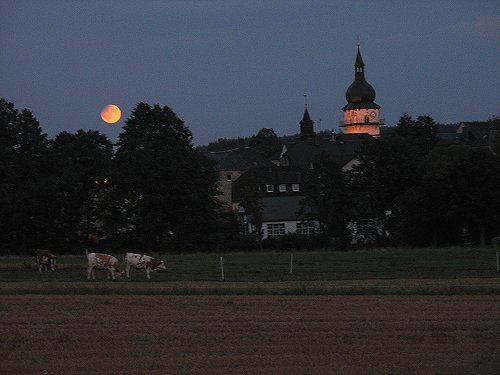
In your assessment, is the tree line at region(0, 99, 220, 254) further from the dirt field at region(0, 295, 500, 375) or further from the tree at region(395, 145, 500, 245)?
the dirt field at region(0, 295, 500, 375)

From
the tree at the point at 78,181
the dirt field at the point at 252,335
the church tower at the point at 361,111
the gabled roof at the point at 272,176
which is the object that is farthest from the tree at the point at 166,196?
the church tower at the point at 361,111

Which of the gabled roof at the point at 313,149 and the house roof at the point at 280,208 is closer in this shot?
the house roof at the point at 280,208

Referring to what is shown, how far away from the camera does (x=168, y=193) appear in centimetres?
8875

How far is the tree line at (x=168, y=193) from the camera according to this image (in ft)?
268

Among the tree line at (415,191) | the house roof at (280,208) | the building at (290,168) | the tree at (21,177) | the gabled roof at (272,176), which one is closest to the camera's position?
the tree line at (415,191)

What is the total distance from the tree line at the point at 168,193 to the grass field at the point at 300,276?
84.3ft

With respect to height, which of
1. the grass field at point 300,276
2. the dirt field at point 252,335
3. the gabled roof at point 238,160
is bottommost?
the dirt field at point 252,335

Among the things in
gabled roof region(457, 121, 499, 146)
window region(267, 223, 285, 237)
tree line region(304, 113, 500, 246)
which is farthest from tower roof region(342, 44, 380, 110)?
window region(267, 223, 285, 237)

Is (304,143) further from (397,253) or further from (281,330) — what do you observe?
(281,330)

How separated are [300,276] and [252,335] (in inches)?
728

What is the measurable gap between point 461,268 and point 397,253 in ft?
42.4

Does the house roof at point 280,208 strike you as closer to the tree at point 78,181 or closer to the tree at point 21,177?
the tree at point 78,181

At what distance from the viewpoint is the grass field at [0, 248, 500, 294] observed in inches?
1339

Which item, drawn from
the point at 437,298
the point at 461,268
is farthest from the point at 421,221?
the point at 437,298
